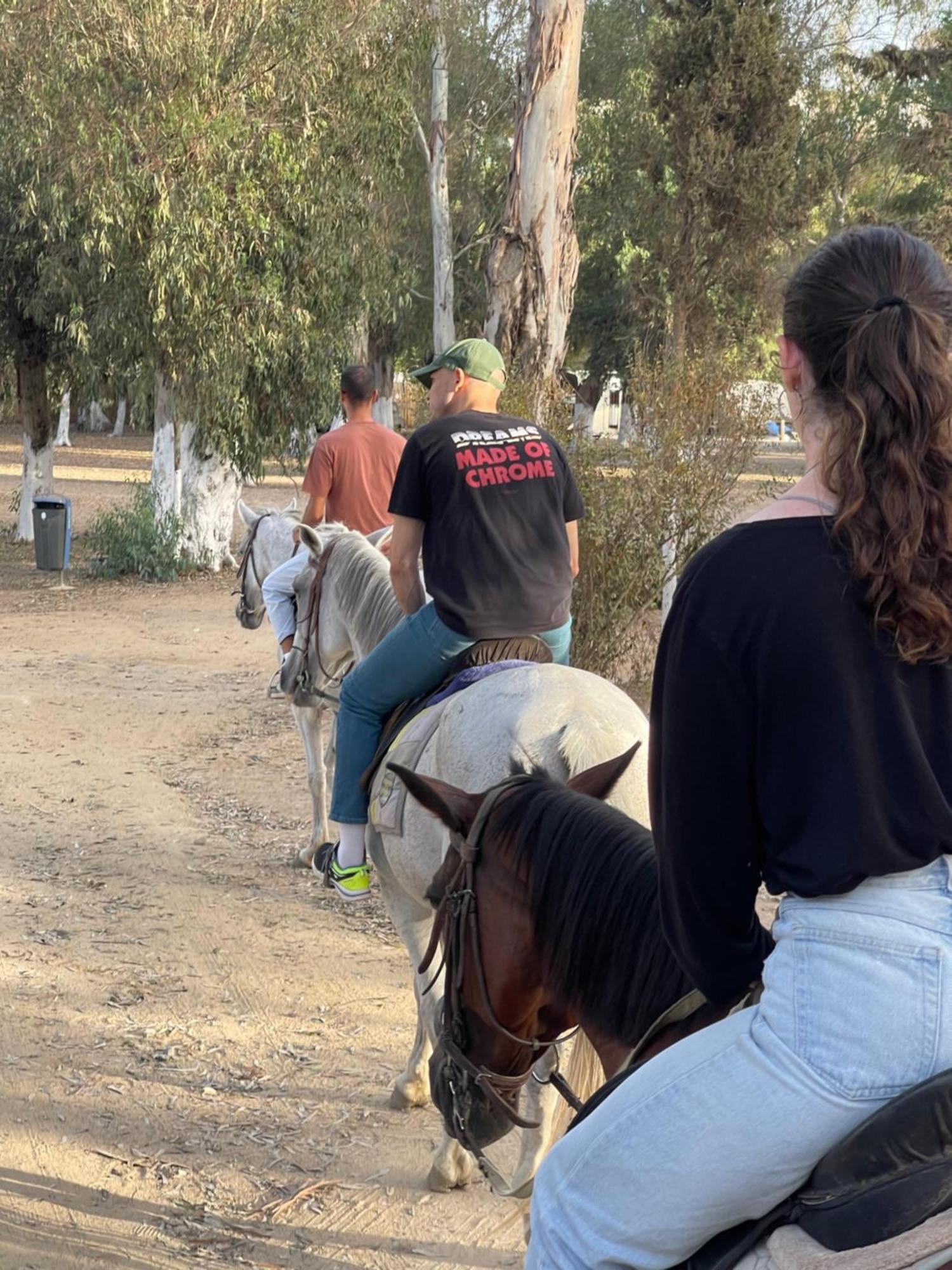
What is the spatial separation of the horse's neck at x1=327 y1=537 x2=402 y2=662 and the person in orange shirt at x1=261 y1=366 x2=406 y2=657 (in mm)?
2318

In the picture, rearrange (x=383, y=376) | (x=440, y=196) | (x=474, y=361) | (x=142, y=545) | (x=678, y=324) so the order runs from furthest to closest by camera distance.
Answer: (x=383, y=376) < (x=440, y=196) < (x=678, y=324) < (x=142, y=545) < (x=474, y=361)

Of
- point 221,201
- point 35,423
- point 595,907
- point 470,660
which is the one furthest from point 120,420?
point 595,907

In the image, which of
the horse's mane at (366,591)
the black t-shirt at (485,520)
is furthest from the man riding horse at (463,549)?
the horse's mane at (366,591)

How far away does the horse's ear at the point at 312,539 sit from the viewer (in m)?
6.04

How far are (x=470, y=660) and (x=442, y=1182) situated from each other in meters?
1.78

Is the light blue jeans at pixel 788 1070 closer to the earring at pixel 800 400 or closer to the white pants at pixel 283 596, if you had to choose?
the earring at pixel 800 400

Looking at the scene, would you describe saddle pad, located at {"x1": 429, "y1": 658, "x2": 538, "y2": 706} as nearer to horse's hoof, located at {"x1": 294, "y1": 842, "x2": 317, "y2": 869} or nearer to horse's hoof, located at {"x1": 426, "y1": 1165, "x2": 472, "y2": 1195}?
horse's hoof, located at {"x1": 426, "y1": 1165, "x2": 472, "y2": 1195}

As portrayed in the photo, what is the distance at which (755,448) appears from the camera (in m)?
9.42

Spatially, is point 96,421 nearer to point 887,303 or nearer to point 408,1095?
point 408,1095

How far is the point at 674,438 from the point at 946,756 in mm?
7516

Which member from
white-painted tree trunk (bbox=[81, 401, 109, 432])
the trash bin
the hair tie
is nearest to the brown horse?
the hair tie

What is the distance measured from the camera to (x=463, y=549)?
419cm

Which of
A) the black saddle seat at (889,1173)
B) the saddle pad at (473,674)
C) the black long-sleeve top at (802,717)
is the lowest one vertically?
the black saddle seat at (889,1173)

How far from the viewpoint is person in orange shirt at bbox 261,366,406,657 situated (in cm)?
816
